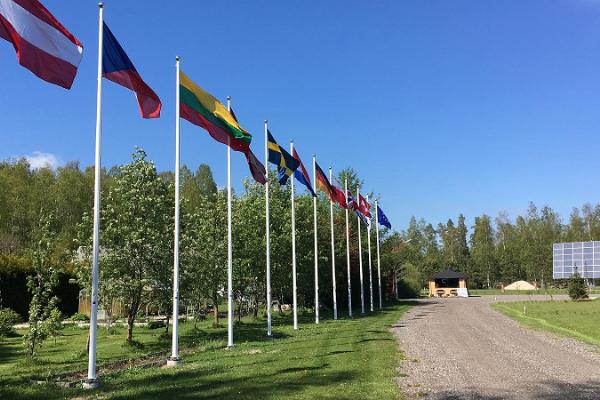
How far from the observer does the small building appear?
79.2 metres

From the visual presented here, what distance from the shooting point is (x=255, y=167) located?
19.7 m

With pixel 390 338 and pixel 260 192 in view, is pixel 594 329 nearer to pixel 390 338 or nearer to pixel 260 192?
pixel 390 338

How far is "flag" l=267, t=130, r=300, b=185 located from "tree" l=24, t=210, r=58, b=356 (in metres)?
8.86

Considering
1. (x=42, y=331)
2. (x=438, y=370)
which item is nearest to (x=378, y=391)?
(x=438, y=370)

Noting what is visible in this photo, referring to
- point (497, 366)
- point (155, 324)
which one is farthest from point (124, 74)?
point (155, 324)

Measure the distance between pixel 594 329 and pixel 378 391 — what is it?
1855 centimetres

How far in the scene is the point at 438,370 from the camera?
44.4ft

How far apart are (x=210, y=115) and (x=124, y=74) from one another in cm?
408

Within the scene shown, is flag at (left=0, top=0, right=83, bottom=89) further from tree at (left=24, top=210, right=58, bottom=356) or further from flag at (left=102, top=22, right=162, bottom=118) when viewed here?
tree at (left=24, top=210, right=58, bottom=356)

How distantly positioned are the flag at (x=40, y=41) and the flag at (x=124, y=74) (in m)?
1.20

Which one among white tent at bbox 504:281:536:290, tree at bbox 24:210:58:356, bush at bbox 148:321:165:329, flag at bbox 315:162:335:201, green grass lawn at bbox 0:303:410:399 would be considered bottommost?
white tent at bbox 504:281:536:290

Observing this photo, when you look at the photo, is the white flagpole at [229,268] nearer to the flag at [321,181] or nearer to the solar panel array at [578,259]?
the flag at [321,181]

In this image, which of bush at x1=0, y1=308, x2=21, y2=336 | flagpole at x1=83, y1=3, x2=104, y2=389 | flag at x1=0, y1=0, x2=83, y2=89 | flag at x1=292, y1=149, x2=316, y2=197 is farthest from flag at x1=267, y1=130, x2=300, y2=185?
bush at x1=0, y1=308, x2=21, y2=336

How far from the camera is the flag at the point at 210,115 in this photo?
1534 cm
